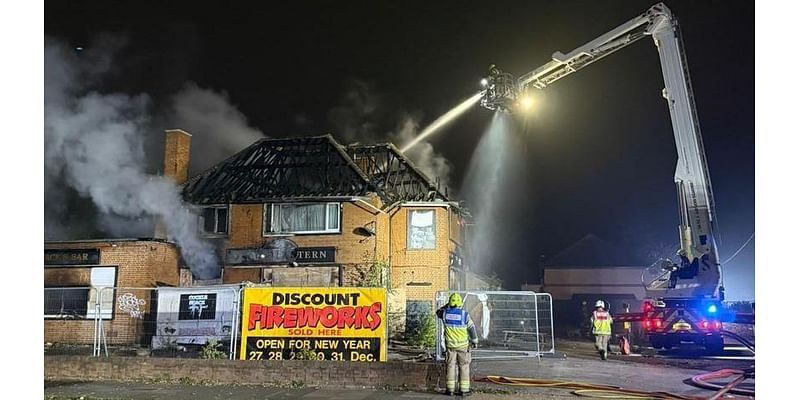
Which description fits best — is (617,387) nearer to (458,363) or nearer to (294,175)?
(458,363)

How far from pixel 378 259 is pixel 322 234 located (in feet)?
6.75

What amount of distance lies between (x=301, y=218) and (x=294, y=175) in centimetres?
168

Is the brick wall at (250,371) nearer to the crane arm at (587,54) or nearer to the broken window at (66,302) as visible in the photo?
the broken window at (66,302)

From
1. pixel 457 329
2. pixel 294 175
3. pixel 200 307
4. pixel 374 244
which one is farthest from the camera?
pixel 294 175

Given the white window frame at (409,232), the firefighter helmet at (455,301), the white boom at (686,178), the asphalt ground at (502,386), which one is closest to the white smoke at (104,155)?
the white window frame at (409,232)

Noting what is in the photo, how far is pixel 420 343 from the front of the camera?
15.9m

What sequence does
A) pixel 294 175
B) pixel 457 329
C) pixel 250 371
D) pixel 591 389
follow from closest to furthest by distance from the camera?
pixel 457 329 → pixel 591 389 → pixel 250 371 → pixel 294 175

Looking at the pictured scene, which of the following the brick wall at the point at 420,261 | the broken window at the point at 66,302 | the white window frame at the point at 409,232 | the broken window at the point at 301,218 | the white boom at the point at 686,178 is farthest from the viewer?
the white window frame at the point at 409,232

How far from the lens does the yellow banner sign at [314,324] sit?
10.6 metres

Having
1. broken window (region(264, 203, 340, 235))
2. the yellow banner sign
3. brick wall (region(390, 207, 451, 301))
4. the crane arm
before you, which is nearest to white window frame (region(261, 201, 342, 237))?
broken window (region(264, 203, 340, 235))

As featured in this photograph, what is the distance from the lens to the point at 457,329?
920 centimetres

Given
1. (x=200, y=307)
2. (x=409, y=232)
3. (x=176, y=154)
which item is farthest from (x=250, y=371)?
(x=176, y=154)

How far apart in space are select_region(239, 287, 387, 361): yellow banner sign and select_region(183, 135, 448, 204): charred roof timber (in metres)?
10.9

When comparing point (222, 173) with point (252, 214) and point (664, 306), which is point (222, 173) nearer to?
point (252, 214)
